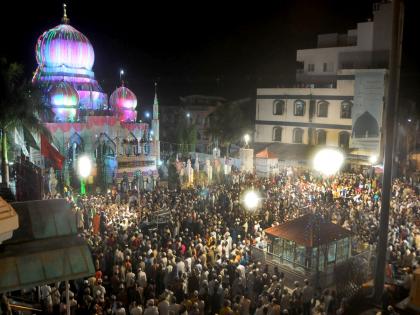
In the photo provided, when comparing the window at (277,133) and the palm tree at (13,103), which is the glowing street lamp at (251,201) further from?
the window at (277,133)

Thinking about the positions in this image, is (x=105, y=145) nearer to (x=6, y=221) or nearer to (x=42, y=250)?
(x=42, y=250)

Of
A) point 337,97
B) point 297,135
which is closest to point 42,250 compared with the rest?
point 337,97

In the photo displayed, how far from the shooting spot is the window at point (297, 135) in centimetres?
3516

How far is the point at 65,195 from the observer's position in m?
22.1

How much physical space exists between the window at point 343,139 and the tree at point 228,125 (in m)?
10.6

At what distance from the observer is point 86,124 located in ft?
99.9

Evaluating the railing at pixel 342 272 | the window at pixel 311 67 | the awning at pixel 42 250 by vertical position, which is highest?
the window at pixel 311 67

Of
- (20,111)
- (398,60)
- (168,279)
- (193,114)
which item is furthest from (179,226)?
(193,114)

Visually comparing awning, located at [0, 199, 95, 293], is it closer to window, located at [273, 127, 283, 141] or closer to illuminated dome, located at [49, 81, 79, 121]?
illuminated dome, located at [49, 81, 79, 121]

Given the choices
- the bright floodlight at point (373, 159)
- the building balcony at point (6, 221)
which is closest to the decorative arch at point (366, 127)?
the bright floodlight at point (373, 159)

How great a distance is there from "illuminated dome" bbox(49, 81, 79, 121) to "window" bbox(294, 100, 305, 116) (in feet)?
58.9

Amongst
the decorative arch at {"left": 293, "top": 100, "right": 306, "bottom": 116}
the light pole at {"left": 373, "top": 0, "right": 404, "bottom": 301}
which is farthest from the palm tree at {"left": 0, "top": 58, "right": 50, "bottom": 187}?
the decorative arch at {"left": 293, "top": 100, "right": 306, "bottom": 116}

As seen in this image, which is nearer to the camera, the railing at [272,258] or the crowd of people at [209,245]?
the crowd of people at [209,245]

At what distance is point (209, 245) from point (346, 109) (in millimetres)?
21690
